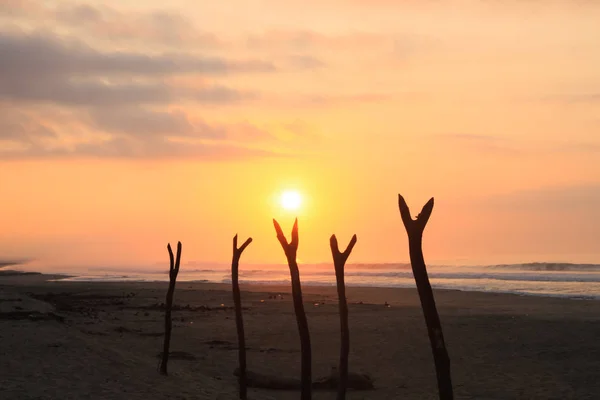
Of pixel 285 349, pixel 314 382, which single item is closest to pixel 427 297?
pixel 314 382

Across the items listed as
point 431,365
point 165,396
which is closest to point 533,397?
point 431,365

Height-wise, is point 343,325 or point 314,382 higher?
point 343,325

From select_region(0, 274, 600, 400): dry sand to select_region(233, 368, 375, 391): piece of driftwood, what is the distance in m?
0.30

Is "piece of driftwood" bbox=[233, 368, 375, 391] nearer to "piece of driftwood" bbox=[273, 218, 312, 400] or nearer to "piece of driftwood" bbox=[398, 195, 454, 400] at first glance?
"piece of driftwood" bbox=[273, 218, 312, 400]

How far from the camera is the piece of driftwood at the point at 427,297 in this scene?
10.1 m

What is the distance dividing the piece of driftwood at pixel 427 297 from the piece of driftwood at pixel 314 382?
27.2 ft

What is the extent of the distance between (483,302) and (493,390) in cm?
2263

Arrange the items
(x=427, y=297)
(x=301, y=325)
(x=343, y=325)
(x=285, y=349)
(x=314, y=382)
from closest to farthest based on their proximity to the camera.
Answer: (x=427, y=297)
(x=301, y=325)
(x=343, y=325)
(x=314, y=382)
(x=285, y=349)

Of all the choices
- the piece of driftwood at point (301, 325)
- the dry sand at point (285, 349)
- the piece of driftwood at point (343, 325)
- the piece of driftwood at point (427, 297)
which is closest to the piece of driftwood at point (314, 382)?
the dry sand at point (285, 349)

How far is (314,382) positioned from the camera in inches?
720

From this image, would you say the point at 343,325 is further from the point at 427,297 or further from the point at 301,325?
→ the point at 427,297

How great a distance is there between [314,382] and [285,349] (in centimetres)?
589

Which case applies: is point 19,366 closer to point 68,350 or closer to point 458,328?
point 68,350

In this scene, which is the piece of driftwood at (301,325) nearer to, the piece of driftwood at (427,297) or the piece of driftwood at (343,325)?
the piece of driftwood at (343,325)
